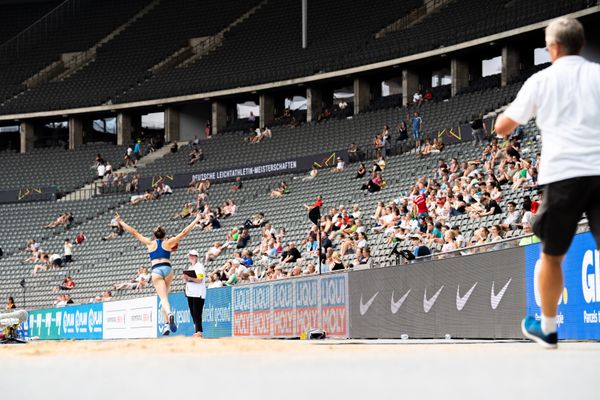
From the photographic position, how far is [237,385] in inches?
179

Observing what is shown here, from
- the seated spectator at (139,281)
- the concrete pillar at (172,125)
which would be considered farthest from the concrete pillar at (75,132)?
the seated spectator at (139,281)

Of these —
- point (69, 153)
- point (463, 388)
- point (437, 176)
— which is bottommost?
point (463, 388)

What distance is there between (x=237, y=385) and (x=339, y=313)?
562 inches

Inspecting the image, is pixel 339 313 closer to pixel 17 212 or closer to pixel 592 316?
pixel 592 316

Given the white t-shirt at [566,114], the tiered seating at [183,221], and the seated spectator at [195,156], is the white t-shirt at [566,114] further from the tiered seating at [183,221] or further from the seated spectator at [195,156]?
the seated spectator at [195,156]

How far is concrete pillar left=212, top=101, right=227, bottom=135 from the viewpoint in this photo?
49438mm

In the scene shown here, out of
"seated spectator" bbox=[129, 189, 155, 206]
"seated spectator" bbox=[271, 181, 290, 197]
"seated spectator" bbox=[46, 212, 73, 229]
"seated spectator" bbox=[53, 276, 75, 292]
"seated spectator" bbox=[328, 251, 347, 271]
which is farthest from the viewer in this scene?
"seated spectator" bbox=[46, 212, 73, 229]

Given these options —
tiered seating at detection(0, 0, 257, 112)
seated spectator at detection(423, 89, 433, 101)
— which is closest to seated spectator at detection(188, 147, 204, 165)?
tiered seating at detection(0, 0, 257, 112)

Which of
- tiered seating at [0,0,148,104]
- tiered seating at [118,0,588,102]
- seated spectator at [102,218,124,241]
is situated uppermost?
tiered seating at [0,0,148,104]

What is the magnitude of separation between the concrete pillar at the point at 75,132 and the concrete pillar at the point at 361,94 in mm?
16551

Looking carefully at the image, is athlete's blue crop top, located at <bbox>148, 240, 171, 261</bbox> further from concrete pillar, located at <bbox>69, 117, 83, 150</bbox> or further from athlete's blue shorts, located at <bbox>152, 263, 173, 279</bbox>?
concrete pillar, located at <bbox>69, 117, 83, 150</bbox>

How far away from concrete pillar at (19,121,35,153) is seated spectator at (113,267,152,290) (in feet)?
75.0

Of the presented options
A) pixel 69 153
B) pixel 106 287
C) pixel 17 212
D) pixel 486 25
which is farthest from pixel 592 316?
pixel 69 153

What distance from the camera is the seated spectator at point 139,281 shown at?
3071 centimetres
